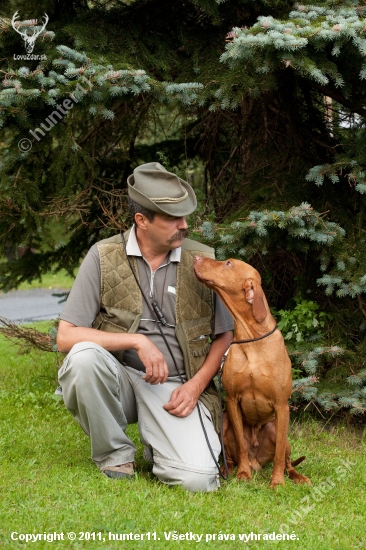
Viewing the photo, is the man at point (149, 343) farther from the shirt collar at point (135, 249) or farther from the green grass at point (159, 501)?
the green grass at point (159, 501)

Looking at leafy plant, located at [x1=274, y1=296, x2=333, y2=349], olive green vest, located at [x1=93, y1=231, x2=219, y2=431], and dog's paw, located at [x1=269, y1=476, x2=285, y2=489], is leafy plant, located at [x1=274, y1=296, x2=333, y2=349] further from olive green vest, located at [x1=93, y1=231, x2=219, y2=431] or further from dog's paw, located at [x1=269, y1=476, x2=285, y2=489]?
dog's paw, located at [x1=269, y1=476, x2=285, y2=489]

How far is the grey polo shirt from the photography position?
3783 mm

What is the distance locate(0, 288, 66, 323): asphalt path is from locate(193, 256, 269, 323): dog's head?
7.07 meters

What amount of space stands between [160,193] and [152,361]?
2.99ft

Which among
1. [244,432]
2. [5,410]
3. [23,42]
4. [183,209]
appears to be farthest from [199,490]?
[23,42]

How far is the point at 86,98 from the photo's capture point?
Answer: 4.36m

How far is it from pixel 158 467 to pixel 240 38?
234cm

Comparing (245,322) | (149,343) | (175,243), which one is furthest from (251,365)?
(175,243)

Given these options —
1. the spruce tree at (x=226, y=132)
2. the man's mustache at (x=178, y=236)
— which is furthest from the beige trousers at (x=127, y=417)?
the spruce tree at (x=226, y=132)

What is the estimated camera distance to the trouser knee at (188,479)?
364 centimetres

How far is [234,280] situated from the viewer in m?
3.82

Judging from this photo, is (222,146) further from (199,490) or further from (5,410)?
(199,490)

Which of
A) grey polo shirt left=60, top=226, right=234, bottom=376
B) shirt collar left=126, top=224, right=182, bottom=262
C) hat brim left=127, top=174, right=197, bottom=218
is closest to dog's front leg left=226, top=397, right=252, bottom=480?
grey polo shirt left=60, top=226, right=234, bottom=376

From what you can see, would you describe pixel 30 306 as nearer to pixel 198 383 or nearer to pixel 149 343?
pixel 198 383
